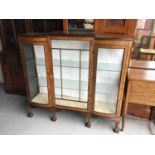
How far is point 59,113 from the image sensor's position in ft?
7.39

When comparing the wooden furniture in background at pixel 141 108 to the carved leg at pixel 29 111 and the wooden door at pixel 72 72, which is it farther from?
the carved leg at pixel 29 111

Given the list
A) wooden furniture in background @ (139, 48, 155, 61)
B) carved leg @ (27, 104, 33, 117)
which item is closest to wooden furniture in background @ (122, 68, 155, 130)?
wooden furniture in background @ (139, 48, 155, 61)

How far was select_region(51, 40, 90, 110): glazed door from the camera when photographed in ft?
5.75

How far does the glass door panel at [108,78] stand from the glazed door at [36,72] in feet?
2.22

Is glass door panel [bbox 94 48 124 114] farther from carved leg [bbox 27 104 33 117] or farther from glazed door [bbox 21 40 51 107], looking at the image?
carved leg [bbox 27 104 33 117]

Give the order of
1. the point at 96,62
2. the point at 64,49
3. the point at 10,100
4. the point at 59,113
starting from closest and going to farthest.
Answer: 1. the point at 96,62
2. the point at 64,49
3. the point at 59,113
4. the point at 10,100

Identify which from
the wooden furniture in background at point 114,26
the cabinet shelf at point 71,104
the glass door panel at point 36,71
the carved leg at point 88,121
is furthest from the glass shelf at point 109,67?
the glass door panel at point 36,71

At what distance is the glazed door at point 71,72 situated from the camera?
175cm

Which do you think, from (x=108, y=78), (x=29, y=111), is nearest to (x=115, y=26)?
(x=108, y=78)

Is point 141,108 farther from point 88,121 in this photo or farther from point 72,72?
point 72,72
